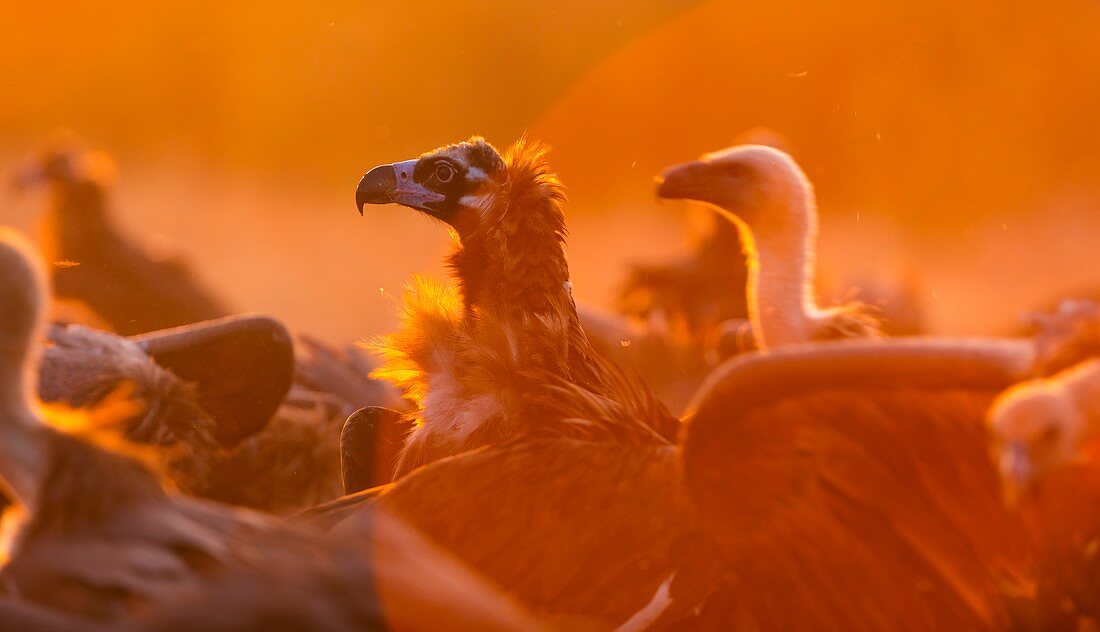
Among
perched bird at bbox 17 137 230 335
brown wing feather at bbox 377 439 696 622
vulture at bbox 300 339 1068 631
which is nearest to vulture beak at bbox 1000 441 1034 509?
vulture at bbox 300 339 1068 631

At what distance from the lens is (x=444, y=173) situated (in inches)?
170

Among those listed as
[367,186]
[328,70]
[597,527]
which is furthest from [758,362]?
[328,70]

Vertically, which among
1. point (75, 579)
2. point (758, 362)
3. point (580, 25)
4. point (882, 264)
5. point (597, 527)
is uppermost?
point (580, 25)

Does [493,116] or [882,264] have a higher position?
[493,116]

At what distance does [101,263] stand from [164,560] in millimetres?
7133

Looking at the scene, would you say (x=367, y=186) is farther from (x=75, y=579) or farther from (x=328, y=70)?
(x=328, y=70)

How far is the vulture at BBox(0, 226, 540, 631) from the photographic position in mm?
2154

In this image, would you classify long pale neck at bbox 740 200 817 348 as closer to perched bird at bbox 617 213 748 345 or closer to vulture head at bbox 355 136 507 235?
vulture head at bbox 355 136 507 235

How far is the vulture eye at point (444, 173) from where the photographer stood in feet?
14.1

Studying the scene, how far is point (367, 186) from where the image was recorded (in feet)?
14.3

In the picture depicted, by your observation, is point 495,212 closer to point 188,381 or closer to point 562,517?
point 562,517

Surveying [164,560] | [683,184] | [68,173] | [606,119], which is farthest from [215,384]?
[606,119]

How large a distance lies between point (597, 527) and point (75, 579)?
1320 millimetres

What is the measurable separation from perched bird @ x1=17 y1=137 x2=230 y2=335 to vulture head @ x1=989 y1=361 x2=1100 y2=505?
578 cm
